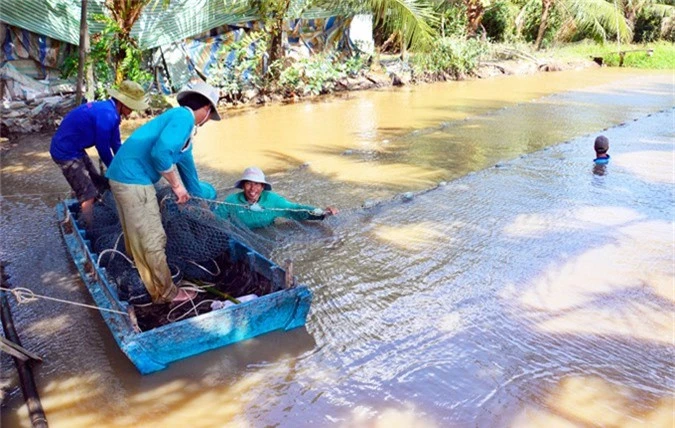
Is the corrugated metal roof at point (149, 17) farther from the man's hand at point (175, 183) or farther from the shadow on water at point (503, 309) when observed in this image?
the man's hand at point (175, 183)

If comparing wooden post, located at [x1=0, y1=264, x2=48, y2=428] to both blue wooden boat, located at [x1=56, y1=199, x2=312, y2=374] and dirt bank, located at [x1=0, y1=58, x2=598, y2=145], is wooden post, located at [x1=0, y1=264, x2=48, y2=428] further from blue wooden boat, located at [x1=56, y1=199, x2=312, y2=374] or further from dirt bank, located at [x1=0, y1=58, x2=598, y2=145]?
dirt bank, located at [x1=0, y1=58, x2=598, y2=145]

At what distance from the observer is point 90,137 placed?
5148 mm

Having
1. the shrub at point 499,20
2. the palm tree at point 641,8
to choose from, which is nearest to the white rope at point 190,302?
the shrub at point 499,20

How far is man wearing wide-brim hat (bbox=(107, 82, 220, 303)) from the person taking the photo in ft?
12.0

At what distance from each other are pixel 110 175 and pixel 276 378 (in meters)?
1.72

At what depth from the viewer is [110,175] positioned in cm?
383

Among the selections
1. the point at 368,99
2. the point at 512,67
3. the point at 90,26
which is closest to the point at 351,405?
the point at 90,26

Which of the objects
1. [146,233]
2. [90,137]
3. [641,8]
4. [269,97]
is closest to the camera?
[146,233]

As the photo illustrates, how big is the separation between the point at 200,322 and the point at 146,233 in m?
0.74

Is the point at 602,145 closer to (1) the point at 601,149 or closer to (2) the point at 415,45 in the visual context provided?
(1) the point at 601,149

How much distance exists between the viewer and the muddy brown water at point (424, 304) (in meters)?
3.45

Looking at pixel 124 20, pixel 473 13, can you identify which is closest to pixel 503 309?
pixel 124 20

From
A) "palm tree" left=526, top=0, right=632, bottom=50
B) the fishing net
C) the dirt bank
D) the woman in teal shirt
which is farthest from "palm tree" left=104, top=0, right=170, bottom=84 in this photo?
"palm tree" left=526, top=0, right=632, bottom=50

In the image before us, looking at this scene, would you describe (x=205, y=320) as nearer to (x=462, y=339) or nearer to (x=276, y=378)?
(x=276, y=378)
